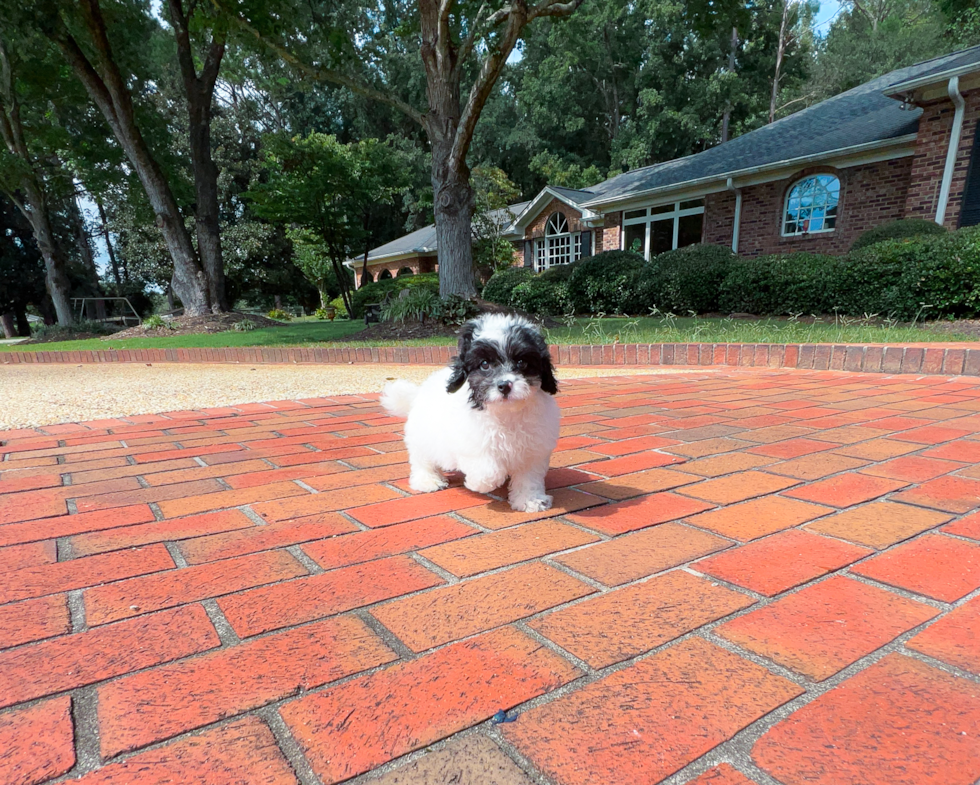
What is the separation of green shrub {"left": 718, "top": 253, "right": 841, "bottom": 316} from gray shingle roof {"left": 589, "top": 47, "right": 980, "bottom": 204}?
543 centimetres

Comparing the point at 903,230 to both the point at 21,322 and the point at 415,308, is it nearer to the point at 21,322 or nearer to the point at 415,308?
the point at 415,308

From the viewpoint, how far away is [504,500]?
2320 mm

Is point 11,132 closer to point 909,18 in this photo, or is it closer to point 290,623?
point 290,623

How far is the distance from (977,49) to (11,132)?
27125mm

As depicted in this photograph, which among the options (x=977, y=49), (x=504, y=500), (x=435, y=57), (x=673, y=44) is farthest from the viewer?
(x=673, y=44)

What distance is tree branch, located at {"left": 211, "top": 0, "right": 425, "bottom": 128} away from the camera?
10.5 metres

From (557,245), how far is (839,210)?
1213 centimetres

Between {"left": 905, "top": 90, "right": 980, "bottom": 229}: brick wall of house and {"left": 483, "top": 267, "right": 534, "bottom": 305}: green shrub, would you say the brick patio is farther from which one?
{"left": 483, "top": 267, "right": 534, "bottom": 305}: green shrub

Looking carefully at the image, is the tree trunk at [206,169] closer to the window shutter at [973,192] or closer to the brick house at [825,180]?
the brick house at [825,180]

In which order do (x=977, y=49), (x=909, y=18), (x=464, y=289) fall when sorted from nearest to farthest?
(x=464, y=289)
(x=977, y=49)
(x=909, y=18)

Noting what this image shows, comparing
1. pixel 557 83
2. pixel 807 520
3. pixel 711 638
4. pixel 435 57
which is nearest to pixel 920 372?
pixel 807 520

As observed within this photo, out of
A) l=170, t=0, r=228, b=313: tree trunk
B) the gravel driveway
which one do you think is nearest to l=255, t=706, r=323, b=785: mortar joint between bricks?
the gravel driveway

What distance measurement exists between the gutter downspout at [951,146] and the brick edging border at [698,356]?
9271mm

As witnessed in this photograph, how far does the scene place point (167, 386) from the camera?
616 cm
